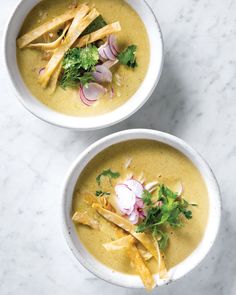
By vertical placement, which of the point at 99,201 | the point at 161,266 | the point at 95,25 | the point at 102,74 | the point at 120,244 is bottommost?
the point at 161,266

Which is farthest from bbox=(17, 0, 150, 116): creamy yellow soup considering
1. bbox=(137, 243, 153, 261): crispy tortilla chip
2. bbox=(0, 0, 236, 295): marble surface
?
bbox=(137, 243, 153, 261): crispy tortilla chip

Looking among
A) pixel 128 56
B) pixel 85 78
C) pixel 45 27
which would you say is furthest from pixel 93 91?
pixel 45 27

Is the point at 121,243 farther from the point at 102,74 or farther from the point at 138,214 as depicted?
the point at 102,74

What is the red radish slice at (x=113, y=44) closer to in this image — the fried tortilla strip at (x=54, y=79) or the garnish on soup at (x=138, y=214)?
the fried tortilla strip at (x=54, y=79)

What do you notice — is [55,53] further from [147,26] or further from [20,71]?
[147,26]

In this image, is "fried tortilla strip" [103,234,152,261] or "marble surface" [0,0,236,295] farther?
"marble surface" [0,0,236,295]

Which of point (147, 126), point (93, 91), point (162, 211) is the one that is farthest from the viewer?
point (147, 126)

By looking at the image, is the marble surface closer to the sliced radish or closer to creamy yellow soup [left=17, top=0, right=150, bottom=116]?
creamy yellow soup [left=17, top=0, right=150, bottom=116]
